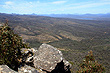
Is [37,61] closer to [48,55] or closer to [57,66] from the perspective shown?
[48,55]

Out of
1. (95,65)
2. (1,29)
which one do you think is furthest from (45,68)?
(95,65)

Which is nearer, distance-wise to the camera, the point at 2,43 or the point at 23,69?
the point at 23,69

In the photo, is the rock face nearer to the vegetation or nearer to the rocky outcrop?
the rocky outcrop

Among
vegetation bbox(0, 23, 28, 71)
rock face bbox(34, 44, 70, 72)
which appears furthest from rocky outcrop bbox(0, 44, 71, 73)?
vegetation bbox(0, 23, 28, 71)

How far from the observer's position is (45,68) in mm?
9305

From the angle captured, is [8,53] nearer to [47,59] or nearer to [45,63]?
[45,63]

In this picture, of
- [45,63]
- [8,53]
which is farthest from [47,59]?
[8,53]

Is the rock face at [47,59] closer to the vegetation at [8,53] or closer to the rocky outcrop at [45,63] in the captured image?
the rocky outcrop at [45,63]

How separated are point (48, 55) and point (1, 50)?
5195 millimetres

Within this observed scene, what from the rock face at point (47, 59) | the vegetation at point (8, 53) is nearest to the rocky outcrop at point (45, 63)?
the rock face at point (47, 59)

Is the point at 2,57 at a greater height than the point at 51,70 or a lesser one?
greater

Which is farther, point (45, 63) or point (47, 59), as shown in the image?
point (47, 59)

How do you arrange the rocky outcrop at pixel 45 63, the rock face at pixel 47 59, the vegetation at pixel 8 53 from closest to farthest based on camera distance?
the rocky outcrop at pixel 45 63
the vegetation at pixel 8 53
the rock face at pixel 47 59

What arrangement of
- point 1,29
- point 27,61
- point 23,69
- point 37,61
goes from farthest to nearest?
point 1,29 < point 27,61 < point 37,61 < point 23,69
